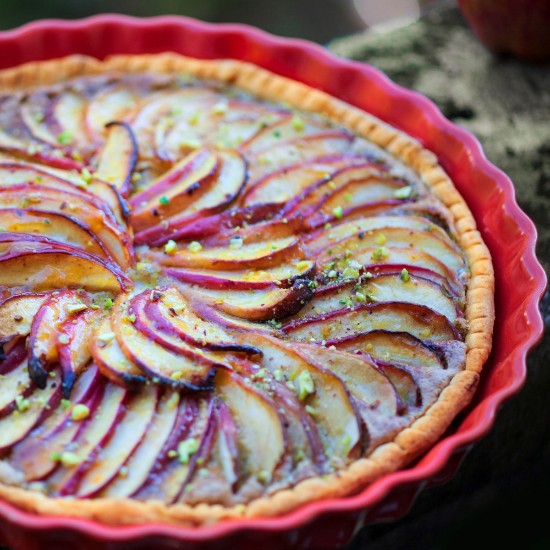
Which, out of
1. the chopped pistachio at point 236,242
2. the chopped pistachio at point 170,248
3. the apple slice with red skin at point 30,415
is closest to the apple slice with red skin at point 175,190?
the chopped pistachio at point 170,248

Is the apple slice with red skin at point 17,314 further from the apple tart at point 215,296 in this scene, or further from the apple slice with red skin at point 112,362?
the apple slice with red skin at point 112,362

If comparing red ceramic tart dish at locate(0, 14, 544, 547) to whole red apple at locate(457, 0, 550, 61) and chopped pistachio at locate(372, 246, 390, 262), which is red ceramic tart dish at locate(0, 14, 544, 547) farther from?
whole red apple at locate(457, 0, 550, 61)

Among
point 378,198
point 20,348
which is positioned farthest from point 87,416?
point 378,198

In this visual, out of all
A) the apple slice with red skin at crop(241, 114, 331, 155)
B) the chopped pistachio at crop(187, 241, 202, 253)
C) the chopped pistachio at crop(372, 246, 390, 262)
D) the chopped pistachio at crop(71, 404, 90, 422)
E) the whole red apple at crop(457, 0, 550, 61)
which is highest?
the whole red apple at crop(457, 0, 550, 61)

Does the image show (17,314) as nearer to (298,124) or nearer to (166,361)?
(166,361)

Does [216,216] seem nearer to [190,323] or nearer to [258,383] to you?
[190,323]

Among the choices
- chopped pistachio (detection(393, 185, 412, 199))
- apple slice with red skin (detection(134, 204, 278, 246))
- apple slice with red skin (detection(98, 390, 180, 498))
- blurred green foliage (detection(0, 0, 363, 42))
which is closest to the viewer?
apple slice with red skin (detection(98, 390, 180, 498))

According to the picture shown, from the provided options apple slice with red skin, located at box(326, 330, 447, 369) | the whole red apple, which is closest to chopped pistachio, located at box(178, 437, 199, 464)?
apple slice with red skin, located at box(326, 330, 447, 369)
